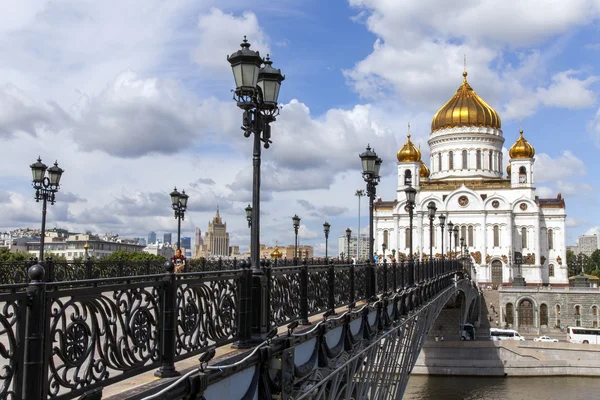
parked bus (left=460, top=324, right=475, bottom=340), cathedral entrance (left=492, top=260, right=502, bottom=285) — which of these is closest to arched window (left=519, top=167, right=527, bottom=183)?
cathedral entrance (left=492, top=260, right=502, bottom=285)

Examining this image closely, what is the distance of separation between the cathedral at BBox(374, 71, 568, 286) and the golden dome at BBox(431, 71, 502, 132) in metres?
0.12

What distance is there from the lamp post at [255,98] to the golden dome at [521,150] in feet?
213

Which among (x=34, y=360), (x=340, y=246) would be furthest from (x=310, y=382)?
(x=340, y=246)

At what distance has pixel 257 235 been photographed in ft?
24.0

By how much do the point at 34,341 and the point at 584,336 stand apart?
161 feet

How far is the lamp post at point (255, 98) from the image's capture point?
7254 millimetres

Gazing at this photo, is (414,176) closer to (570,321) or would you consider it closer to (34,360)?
(570,321)

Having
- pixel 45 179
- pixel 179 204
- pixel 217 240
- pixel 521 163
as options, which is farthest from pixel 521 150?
pixel 217 240

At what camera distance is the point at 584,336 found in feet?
149

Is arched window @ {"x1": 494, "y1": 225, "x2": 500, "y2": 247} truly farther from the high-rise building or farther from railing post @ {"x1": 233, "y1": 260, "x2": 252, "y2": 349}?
the high-rise building

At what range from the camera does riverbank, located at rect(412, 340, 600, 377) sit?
1454 inches

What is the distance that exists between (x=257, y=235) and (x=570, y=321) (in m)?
52.9

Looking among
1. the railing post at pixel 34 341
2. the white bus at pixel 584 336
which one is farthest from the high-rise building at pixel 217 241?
the railing post at pixel 34 341

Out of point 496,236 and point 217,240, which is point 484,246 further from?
point 217,240
